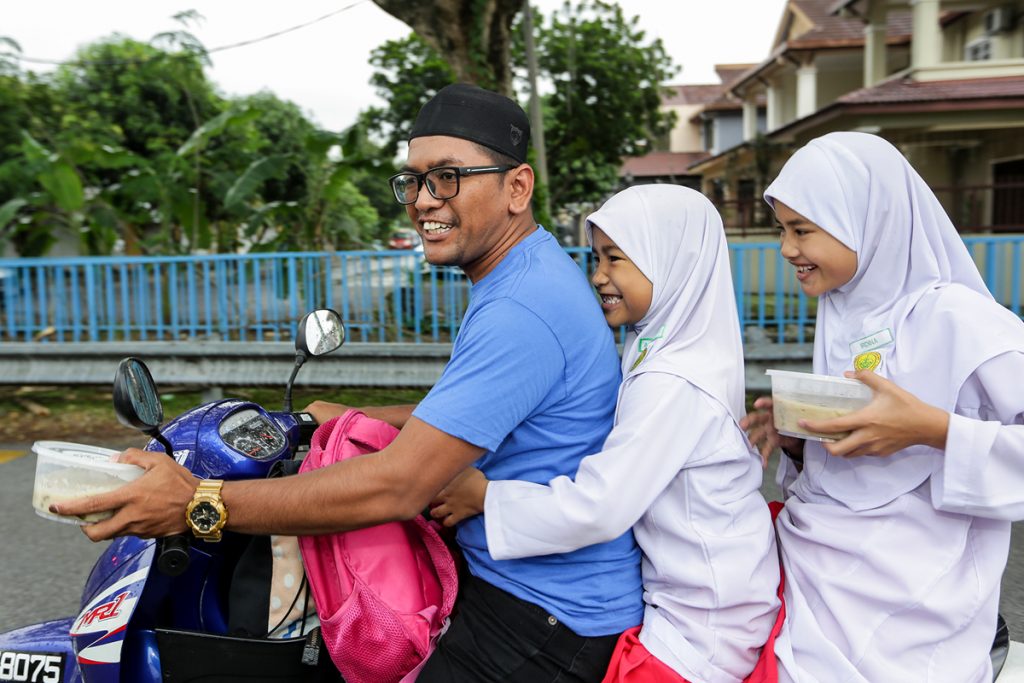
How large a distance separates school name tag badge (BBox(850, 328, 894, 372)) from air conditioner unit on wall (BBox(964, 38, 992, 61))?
1872cm

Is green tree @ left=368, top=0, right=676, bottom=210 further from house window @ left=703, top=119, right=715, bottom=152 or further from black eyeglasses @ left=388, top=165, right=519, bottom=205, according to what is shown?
black eyeglasses @ left=388, top=165, right=519, bottom=205

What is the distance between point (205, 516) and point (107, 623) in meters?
0.30

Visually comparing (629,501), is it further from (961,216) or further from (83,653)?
(961,216)

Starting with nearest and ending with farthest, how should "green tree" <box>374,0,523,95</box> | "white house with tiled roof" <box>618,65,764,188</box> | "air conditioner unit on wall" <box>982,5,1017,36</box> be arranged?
"green tree" <box>374,0,523,95</box>
"air conditioner unit on wall" <box>982,5,1017,36</box>
"white house with tiled roof" <box>618,65,764,188</box>

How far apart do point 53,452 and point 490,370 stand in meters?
0.75

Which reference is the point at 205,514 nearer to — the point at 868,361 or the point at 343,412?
the point at 343,412

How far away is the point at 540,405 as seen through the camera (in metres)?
1.59

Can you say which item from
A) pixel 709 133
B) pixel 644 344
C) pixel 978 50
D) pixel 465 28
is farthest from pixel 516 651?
pixel 709 133

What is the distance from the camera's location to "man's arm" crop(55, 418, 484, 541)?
1463 mm

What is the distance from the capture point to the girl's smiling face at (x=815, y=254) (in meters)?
1.75

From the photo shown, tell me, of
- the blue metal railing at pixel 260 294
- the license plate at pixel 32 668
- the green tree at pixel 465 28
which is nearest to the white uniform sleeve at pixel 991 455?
the license plate at pixel 32 668

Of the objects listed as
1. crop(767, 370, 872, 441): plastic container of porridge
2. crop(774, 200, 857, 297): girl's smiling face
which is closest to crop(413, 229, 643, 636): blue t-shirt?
crop(767, 370, 872, 441): plastic container of porridge

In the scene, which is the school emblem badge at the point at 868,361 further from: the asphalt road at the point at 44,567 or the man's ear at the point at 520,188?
the asphalt road at the point at 44,567

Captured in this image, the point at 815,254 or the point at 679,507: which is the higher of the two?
the point at 815,254
